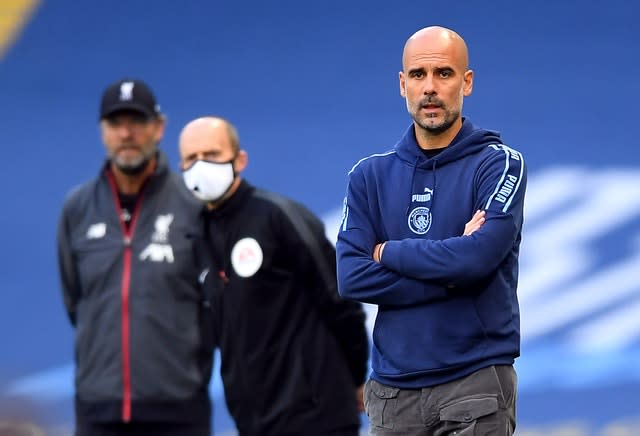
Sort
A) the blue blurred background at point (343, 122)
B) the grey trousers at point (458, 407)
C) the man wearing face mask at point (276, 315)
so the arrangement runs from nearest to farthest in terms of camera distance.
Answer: the grey trousers at point (458, 407) < the man wearing face mask at point (276, 315) < the blue blurred background at point (343, 122)

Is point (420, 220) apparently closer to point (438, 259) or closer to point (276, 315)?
point (438, 259)

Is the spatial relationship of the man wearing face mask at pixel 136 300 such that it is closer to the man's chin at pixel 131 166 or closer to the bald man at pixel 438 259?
the man's chin at pixel 131 166

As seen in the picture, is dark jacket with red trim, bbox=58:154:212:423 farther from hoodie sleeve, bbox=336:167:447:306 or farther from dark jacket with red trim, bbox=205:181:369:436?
hoodie sleeve, bbox=336:167:447:306

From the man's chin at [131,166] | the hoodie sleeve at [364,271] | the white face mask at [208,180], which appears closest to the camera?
the hoodie sleeve at [364,271]

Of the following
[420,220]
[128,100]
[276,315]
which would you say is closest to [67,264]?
[128,100]

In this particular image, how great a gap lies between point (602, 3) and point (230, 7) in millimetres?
1922

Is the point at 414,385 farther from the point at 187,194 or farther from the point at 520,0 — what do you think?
the point at 520,0

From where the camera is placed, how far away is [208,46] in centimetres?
708

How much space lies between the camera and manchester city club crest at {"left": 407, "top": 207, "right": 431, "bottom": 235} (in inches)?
125

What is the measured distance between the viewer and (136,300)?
4.68 meters

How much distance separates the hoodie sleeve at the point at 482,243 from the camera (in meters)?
3.05

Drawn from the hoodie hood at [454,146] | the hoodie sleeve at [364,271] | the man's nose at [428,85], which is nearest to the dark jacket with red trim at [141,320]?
the hoodie sleeve at [364,271]

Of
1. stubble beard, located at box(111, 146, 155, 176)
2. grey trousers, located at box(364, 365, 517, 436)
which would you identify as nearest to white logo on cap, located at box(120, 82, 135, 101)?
stubble beard, located at box(111, 146, 155, 176)

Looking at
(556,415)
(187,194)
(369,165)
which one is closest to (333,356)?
(187,194)
